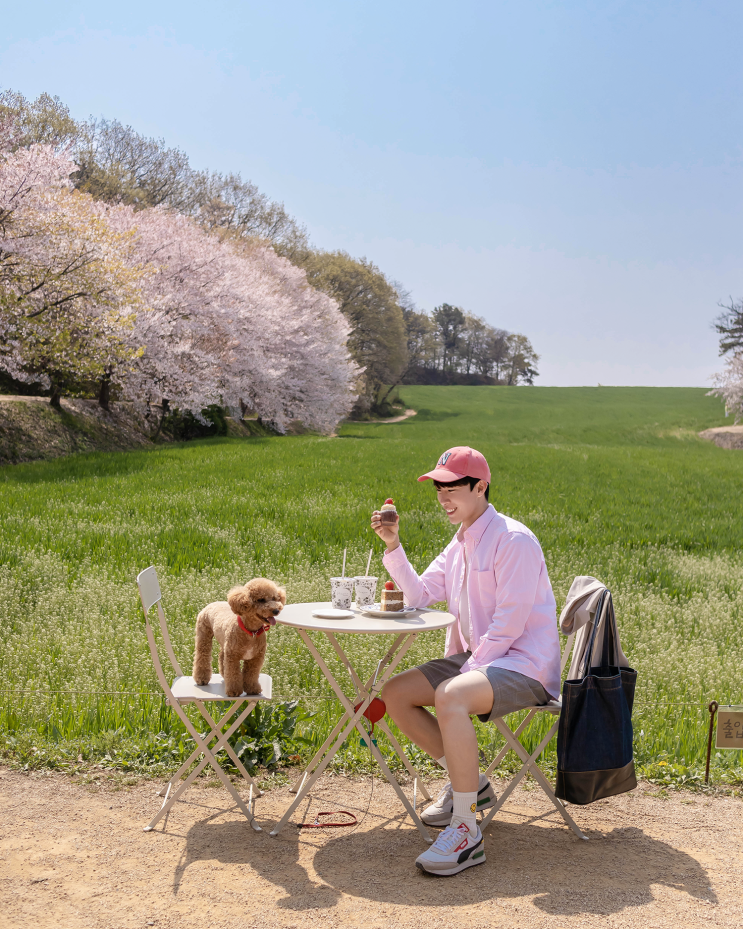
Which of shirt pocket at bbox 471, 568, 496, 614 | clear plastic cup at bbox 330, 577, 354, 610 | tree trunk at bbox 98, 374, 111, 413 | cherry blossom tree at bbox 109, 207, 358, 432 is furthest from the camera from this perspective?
cherry blossom tree at bbox 109, 207, 358, 432

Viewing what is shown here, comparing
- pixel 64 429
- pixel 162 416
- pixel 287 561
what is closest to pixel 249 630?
pixel 287 561

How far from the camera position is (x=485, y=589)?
367 cm

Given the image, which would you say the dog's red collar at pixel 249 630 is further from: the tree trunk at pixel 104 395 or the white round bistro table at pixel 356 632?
the tree trunk at pixel 104 395

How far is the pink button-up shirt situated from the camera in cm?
351

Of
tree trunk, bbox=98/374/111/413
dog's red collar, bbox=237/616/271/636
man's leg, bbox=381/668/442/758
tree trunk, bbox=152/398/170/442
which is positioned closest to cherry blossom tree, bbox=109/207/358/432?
tree trunk, bbox=152/398/170/442

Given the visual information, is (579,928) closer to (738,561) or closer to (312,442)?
(738,561)

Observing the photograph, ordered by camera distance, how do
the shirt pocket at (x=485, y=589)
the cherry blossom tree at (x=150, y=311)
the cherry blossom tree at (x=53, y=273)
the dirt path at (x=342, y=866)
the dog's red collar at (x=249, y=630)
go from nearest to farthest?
the dirt path at (x=342, y=866) → the shirt pocket at (x=485, y=589) → the dog's red collar at (x=249, y=630) → the cherry blossom tree at (x=53, y=273) → the cherry blossom tree at (x=150, y=311)

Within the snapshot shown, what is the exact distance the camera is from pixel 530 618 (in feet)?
11.9

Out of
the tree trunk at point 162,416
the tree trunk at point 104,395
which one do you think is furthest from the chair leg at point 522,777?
the tree trunk at point 162,416

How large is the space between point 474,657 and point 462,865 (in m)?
0.90

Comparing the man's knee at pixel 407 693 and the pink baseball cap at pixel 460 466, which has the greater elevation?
the pink baseball cap at pixel 460 466

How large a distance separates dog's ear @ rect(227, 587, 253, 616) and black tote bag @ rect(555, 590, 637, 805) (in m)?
1.57

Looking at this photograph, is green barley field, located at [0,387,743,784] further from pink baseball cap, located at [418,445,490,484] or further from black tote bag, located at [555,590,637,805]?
pink baseball cap, located at [418,445,490,484]

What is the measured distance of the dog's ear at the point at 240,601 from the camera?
12.1 feet
